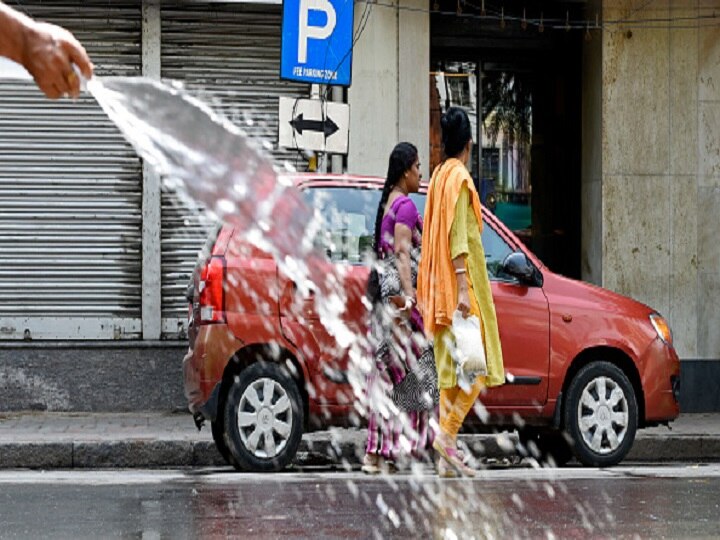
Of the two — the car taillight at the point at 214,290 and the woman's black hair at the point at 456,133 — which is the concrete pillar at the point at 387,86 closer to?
the car taillight at the point at 214,290

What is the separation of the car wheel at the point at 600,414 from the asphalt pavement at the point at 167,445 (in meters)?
1.52

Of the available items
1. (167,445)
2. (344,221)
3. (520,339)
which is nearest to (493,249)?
(520,339)

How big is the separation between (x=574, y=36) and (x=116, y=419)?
6.46m

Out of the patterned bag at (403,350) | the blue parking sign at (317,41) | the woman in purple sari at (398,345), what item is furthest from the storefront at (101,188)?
the patterned bag at (403,350)

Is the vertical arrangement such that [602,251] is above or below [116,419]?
above

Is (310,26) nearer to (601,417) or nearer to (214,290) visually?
(214,290)

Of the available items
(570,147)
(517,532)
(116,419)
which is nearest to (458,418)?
(517,532)

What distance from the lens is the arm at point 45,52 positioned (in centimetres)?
395

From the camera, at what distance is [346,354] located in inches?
408

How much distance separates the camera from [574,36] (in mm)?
17391

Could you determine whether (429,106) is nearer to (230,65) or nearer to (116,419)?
(230,65)

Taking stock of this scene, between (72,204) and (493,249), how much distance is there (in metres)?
5.77

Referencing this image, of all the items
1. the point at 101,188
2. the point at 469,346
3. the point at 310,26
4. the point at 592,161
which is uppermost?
the point at 310,26

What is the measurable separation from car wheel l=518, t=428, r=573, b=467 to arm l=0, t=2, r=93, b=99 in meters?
7.72
